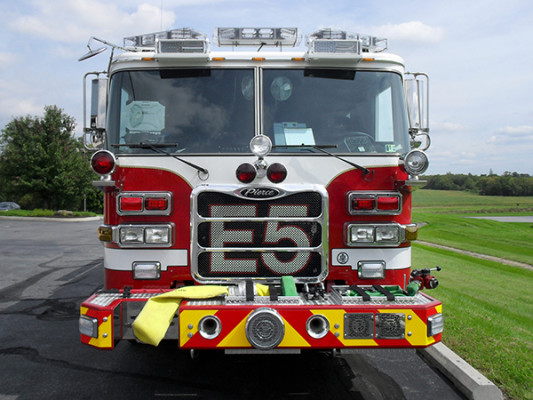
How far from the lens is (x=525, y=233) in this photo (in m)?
22.2

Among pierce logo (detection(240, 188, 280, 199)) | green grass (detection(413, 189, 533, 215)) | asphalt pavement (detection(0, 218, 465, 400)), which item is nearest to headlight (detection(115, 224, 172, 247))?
pierce logo (detection(240, 188, 280, 199))

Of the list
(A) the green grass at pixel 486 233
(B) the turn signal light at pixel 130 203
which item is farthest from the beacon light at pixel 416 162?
(A) the green grass at pixel 486 233

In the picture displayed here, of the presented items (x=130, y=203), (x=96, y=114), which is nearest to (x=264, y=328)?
(x=130, y=203)

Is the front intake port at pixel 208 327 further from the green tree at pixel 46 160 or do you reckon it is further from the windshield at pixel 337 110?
the green tree at pixel 46 160

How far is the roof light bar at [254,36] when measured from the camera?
4.95 metres

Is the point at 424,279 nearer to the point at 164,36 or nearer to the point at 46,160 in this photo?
the point at 164,36

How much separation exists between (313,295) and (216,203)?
0.99 meters

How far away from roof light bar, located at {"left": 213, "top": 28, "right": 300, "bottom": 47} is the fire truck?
0.75 metres

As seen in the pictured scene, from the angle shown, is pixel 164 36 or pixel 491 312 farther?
pixel 491 312

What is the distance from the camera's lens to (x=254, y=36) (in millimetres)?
4996

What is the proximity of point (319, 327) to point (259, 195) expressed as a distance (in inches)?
42.2

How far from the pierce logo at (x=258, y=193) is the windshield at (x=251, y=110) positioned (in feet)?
1.46

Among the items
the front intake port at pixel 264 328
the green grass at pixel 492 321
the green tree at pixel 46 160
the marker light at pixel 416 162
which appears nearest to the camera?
the front intake port at pixel 264 328

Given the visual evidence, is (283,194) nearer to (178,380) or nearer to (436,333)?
(436,333)
